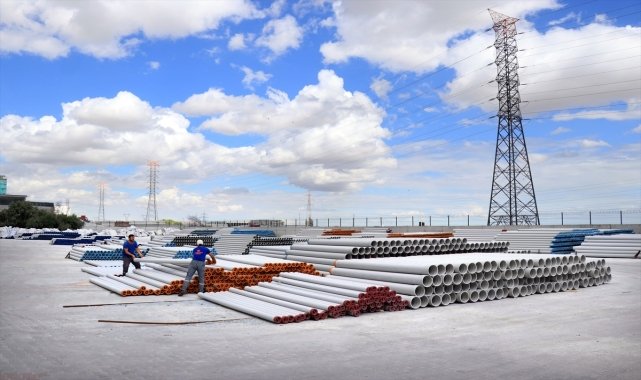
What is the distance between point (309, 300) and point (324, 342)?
3.12 metres

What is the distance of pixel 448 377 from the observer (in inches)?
281

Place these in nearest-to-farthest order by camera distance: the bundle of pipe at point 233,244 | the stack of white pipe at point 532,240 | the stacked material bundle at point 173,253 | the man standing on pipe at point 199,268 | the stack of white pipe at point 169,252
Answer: the man standing on pipe at point 199,268
the stacked material bundle at point 173,253
the stack of white pipe at point 169,252
the stack of white pipe at point 532,240
the bundle of pipe at point 233,244

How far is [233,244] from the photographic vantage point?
3597 cm

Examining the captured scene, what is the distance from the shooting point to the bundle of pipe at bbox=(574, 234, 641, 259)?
97.8 ft

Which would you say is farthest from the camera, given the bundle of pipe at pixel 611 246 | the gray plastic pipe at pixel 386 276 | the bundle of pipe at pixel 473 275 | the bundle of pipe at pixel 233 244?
the bundle of pipe at pixel 233 244

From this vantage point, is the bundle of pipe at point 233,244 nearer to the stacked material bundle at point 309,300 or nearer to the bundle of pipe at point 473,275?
the bundle of pipe at point 473,275

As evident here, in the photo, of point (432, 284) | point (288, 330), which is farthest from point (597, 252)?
point (288, 330)

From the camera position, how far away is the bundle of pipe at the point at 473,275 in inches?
531

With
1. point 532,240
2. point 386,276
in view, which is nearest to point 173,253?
point 386,276

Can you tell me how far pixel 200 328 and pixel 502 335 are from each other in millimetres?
5800

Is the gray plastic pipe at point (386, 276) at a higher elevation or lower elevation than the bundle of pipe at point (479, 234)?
lower

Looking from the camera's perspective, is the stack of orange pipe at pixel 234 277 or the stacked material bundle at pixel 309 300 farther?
the stack of orange pipe at pixel 234 277

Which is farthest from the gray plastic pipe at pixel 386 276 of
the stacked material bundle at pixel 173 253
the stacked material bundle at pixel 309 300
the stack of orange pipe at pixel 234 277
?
the stacked material bundle at pixel 173 253

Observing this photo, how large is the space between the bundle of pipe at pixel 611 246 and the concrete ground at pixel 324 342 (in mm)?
17897
